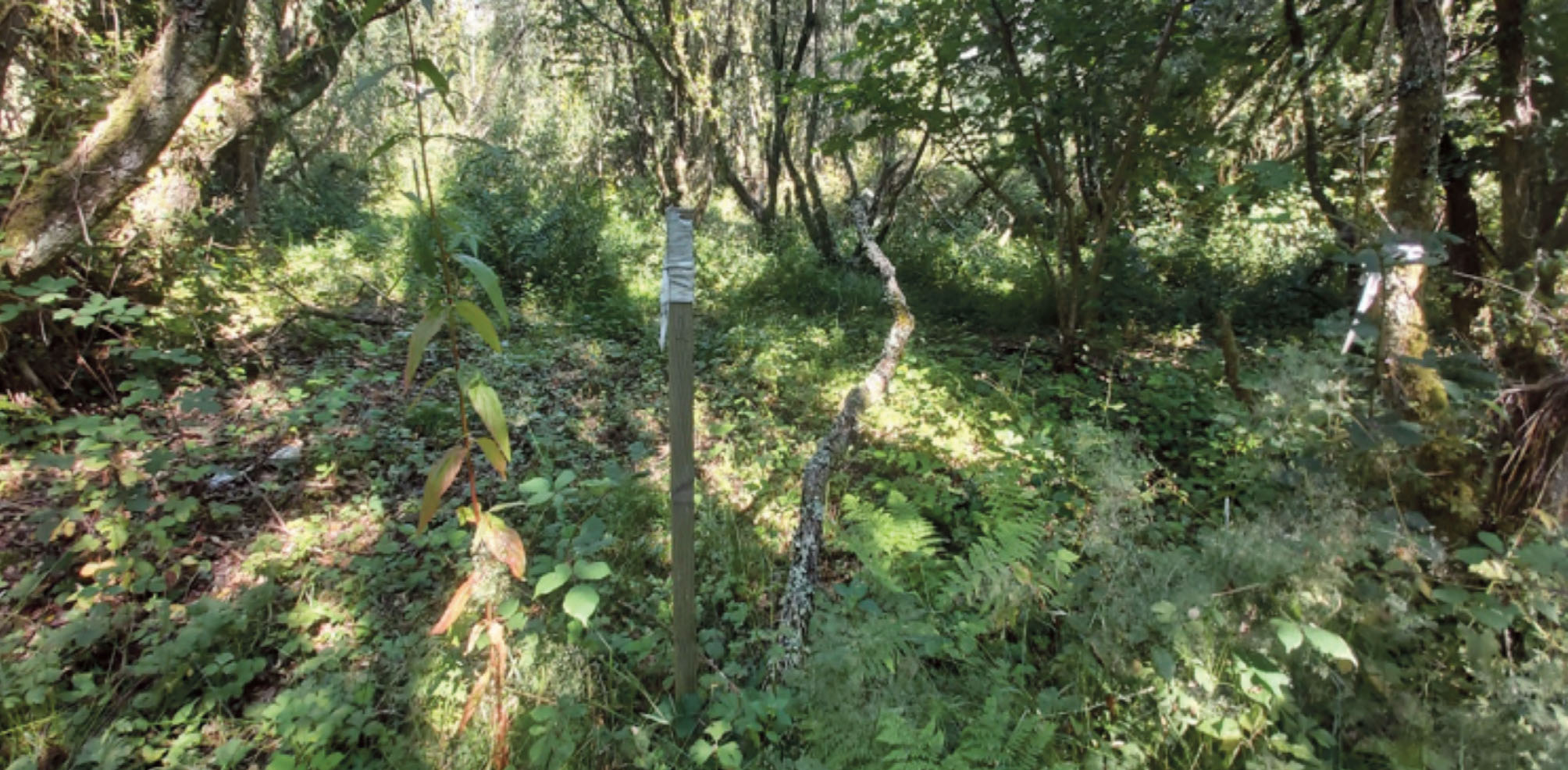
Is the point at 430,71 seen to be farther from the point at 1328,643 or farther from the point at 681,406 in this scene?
the point at 1328,643

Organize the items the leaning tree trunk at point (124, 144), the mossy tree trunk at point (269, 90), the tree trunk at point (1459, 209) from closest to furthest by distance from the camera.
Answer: the leaning tree trunk at point (124, 144)
the tree trunk at point (1459, 209)
the mossy tree trunk at point (269, 90)

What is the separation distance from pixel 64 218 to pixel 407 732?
3760 millimetres

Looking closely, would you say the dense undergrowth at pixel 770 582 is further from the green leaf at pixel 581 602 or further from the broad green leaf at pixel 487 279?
the broad green leaf at pixel 487 279

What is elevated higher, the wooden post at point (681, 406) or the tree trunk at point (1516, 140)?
the tree trunk at point (1516, 140)

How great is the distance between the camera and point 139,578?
2463 mm

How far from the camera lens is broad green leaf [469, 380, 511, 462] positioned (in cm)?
152

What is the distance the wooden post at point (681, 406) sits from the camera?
6.05 feet

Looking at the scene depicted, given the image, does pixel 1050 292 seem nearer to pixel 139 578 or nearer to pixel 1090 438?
pixel 1090 438

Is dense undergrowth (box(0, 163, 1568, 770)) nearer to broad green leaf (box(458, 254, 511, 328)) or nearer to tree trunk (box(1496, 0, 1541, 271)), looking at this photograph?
broad green leaf (box(458, 254, 511, 328))

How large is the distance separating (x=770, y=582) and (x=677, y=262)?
158 centimetres

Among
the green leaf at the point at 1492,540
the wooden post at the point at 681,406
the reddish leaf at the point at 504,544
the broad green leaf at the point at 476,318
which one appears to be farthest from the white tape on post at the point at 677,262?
the green leaf at the point at 1492,540

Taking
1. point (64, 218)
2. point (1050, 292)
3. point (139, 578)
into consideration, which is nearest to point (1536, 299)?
point (1050, 292)

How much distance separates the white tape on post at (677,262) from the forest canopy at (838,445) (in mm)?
16

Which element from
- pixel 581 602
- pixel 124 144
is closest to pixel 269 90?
pixel 124 144
